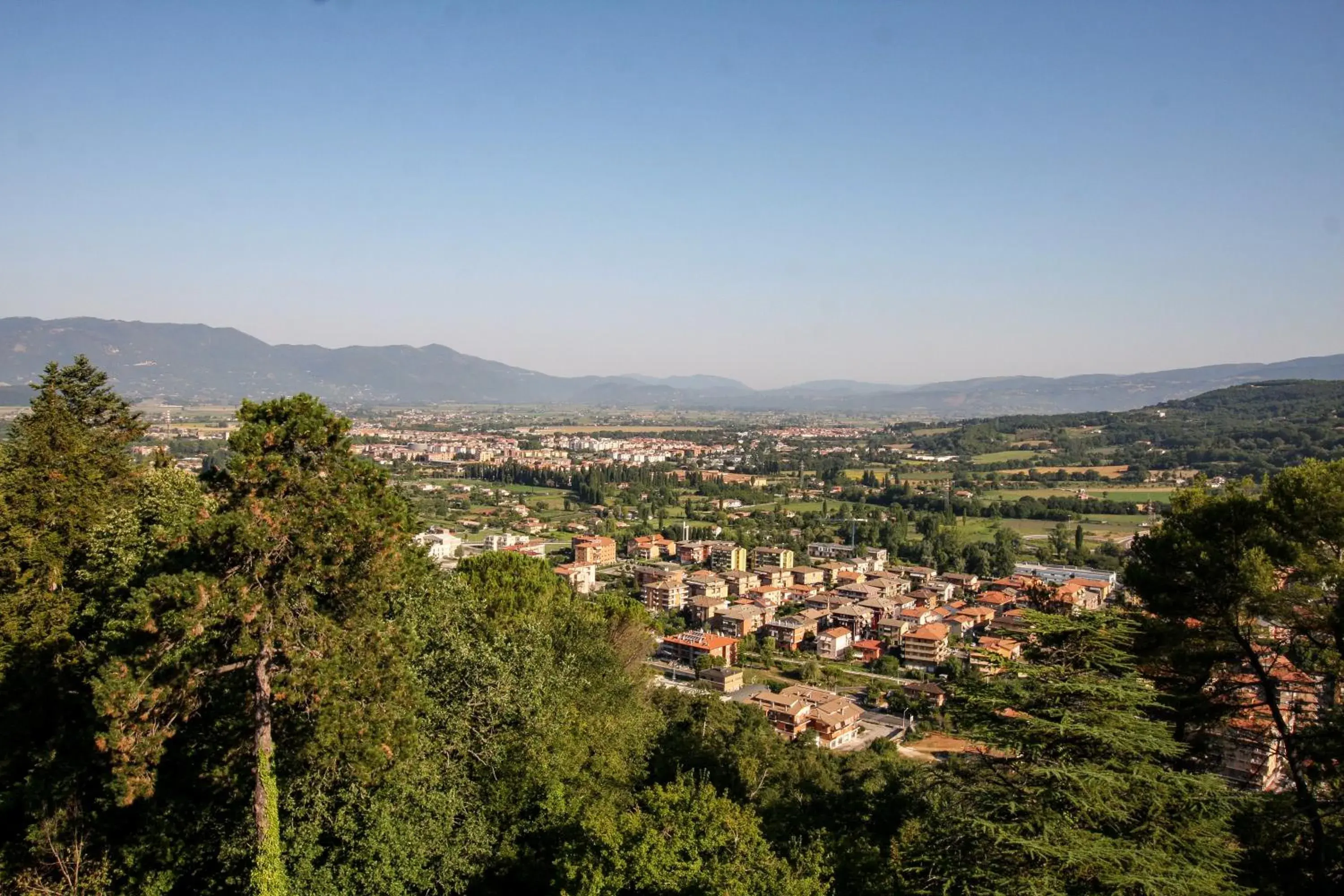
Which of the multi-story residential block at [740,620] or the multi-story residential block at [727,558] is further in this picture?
the multi-story residential block at [727,558]

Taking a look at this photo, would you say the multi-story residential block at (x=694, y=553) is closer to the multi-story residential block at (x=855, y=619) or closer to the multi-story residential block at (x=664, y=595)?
the multi-story residential block at (x=664, y=595)

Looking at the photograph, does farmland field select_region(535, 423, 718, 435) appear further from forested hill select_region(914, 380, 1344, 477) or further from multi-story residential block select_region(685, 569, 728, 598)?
multi-story residential block select_region(685, 569, 728, 598)

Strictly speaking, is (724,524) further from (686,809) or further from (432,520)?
(686,809)

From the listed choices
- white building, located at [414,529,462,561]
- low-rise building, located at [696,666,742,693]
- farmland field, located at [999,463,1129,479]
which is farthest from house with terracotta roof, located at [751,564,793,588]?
farmland field, located at [999,463,1129,479]

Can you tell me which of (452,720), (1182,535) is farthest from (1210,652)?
(452,720)

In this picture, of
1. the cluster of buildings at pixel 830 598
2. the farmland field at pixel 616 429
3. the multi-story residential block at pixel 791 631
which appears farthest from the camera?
the farmland field at pixel 616 429

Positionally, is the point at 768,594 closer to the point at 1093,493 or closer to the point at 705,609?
the point at 705,609

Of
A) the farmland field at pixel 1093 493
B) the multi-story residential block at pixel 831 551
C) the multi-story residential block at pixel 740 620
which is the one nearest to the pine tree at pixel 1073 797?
the multi-story residential block at pixel 740 620

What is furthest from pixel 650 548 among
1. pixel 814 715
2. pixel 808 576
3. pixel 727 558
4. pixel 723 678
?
pixel 814 715
